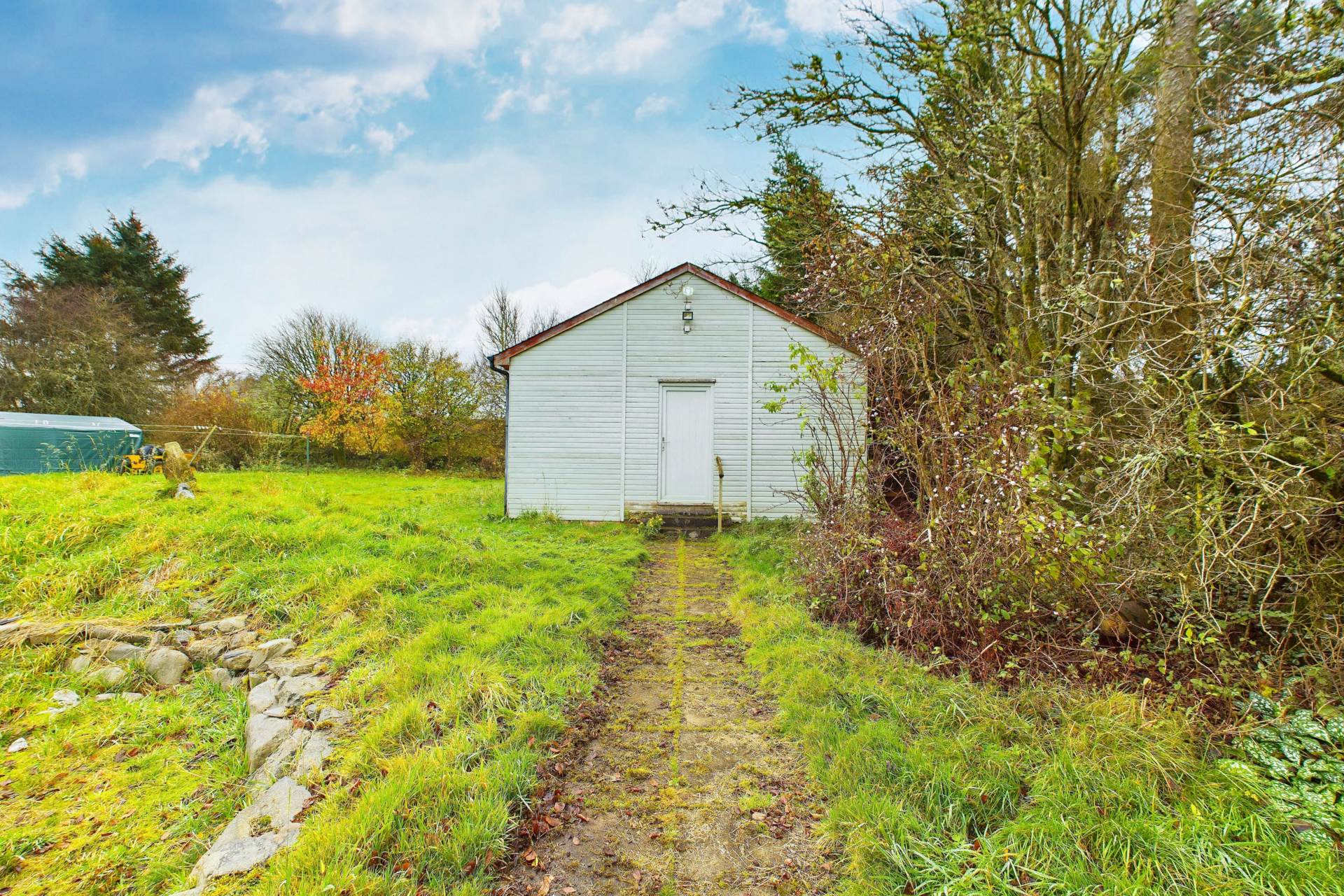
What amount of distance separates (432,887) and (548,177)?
12295mm

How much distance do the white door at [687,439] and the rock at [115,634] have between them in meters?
7.03

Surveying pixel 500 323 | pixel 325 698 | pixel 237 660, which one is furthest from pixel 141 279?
pixel 325 698

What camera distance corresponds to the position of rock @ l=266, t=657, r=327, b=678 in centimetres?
397

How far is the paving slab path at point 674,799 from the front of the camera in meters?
2.16

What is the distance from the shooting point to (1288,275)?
2670mm

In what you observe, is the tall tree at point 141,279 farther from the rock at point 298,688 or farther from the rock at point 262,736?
the rock at point 262,736

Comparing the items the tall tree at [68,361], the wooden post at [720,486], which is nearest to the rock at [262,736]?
Result: the wooden post at [720,486]

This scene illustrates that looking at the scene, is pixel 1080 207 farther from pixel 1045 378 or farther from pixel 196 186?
pixel 196 186

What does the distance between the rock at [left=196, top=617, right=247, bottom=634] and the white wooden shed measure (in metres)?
5.38

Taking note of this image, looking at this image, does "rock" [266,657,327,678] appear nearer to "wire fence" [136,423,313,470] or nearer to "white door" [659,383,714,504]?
"white door" [659,383,714,504]

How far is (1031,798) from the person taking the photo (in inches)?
88.7

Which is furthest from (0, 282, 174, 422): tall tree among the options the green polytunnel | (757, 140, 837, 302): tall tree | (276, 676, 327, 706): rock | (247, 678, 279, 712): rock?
(757, 140, 837, 302): tall tree

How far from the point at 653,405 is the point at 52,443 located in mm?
14206

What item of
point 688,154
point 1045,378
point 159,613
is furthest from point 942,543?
point 688,154
